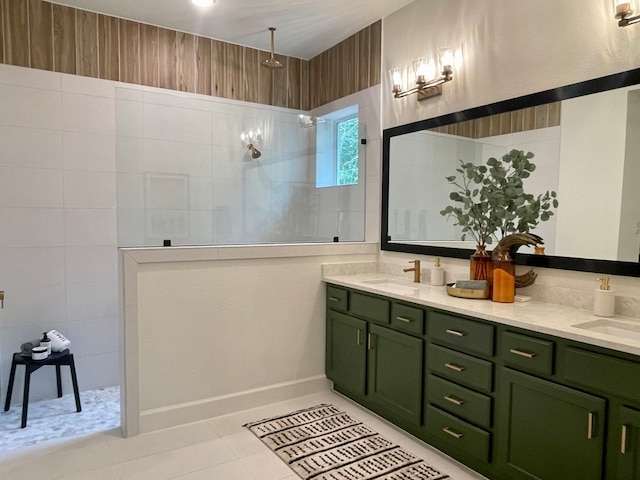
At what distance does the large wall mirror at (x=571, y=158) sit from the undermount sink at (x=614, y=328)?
0.23 meters

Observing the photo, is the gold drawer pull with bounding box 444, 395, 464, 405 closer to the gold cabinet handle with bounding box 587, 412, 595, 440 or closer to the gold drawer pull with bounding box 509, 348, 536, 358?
the gold drawer pull with bounding box 509, 348, 536, 358

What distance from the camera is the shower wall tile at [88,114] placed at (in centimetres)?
317

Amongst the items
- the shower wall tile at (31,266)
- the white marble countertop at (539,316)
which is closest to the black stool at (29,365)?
the shower wall tile at (31,266)

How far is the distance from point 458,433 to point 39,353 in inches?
102

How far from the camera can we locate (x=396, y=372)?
257 centimetres

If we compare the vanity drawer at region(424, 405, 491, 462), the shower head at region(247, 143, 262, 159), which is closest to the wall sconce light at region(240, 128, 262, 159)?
the shower head at region(247, 143, 262, 159)

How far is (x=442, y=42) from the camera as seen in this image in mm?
2855

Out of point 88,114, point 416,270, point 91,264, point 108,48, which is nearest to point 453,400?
point 416,270

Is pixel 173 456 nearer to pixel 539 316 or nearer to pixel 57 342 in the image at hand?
pixel 57 342

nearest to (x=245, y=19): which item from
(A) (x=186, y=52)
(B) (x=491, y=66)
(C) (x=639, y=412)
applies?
(A) (x=186, y=52)

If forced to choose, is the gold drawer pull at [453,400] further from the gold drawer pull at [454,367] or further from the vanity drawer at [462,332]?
the vanity drawer at [462,332]

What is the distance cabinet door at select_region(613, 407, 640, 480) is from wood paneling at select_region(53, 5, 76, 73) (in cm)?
377

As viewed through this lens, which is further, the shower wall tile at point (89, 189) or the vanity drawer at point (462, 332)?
the shower wall tile at point (89, 189)

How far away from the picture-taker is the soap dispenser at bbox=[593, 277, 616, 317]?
1.96 meters
